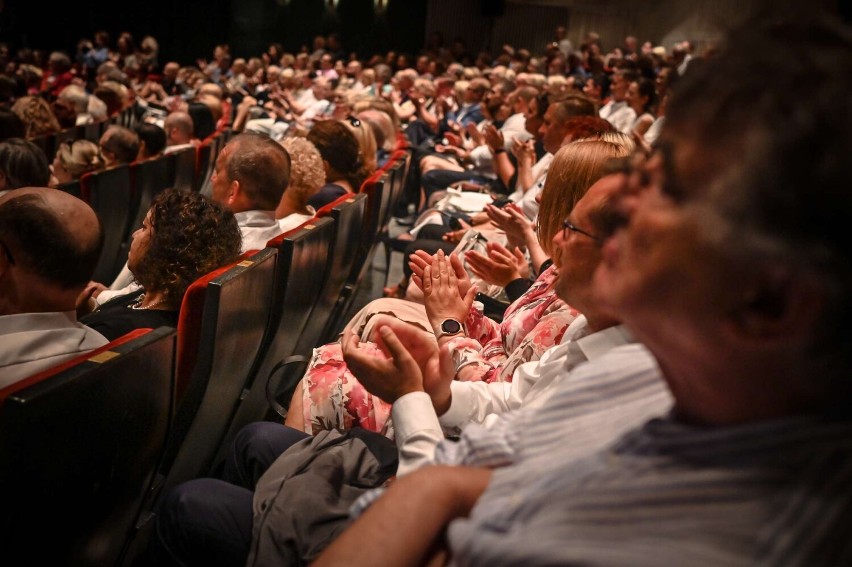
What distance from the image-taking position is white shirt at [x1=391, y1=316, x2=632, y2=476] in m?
1.17

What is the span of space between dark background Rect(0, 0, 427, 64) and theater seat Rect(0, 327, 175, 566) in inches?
621

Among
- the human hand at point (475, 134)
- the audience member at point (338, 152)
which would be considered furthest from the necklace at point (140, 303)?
the human hand at point (475, 134)

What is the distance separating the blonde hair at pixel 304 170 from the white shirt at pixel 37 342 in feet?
5.40

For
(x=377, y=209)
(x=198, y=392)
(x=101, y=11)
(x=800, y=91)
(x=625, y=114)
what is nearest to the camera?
(x=800, y=91)

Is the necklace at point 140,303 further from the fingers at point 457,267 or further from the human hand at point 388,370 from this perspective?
the human hand at point 388,370

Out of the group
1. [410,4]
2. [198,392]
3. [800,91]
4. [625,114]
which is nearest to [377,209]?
[198,392]

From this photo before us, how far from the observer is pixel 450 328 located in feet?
6.07

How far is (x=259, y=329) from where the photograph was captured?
195 cm

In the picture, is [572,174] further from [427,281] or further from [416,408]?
[416,408]

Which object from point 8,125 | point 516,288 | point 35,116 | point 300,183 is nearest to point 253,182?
point 300,183

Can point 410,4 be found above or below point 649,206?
above

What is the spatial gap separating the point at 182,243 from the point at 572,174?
3.35ft

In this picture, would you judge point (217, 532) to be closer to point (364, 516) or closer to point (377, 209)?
point (364, 516)

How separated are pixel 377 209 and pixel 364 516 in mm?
2598
